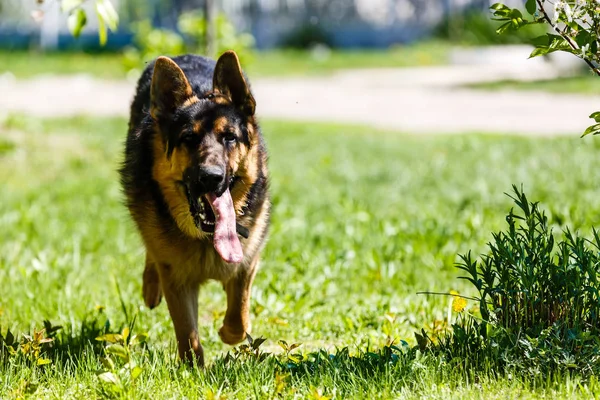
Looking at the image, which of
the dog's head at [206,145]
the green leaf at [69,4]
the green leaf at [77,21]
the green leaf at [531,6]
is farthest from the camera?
the green leaf at [77,21]

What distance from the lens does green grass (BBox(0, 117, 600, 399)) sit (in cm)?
352

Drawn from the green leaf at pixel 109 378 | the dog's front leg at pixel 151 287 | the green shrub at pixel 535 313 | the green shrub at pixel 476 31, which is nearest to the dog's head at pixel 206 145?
the green leaf at pixel 109 378

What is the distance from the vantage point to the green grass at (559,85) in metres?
17.0

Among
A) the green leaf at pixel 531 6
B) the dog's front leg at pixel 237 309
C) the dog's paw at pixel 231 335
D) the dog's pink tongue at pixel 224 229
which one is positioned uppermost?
the green leaf at pixel 531 6

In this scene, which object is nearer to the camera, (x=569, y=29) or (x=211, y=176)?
(x=569, y=29)

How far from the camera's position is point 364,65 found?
2506 centimetres

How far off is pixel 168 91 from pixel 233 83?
328 millimetres

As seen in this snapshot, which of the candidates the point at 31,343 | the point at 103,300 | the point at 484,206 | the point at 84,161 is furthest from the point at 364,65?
the point at 31,343

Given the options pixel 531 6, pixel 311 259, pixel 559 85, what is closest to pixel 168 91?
pixel 531 6

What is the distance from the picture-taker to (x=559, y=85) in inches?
707

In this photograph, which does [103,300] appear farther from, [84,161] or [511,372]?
[84,161]

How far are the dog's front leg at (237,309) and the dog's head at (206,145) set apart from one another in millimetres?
449

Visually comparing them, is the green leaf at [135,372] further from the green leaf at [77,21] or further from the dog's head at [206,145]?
the green leaf at [77,21]

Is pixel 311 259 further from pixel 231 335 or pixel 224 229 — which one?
pixel 224 229
